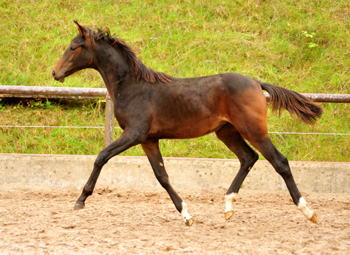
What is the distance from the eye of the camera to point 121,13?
419 inches

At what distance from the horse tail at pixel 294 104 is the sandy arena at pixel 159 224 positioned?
3.54 feet

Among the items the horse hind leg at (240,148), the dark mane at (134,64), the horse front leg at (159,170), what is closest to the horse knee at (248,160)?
the horse hind leg at (240,148)

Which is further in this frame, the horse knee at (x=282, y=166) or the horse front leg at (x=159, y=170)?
the horse front leg at (x=159, y=170)

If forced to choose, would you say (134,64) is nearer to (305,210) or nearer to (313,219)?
(305,210)


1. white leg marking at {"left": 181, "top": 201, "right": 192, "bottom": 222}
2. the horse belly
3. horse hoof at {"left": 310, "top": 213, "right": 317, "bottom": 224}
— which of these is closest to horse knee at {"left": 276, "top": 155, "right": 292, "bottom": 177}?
horse hoof at {"left": 310, "top": 213, "right": 317, "bottom": 224}

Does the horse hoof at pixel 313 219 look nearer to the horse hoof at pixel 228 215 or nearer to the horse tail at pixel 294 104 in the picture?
the horse hoof at pixel 228 215

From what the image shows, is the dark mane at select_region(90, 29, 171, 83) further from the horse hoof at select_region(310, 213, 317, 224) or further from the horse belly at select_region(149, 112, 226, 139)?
the horse hoof at select_region(310, 213, 317, 224)

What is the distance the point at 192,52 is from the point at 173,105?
18.7ft

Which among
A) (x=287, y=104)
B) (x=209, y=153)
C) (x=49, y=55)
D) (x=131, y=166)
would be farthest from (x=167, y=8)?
(x=287, y=104)

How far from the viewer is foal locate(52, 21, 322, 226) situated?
373 centimetres

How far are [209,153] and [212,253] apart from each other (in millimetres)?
3942

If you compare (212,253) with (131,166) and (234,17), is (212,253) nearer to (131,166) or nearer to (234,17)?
(131,166)

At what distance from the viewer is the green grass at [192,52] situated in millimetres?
6914

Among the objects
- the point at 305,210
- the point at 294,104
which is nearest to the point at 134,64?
the point at 294,104
